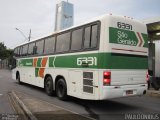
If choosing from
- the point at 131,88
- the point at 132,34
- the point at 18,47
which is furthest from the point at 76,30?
the point at 18,47

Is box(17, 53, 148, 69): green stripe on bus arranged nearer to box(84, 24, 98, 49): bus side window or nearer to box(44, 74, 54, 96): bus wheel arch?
box(84, 24, 98, 49): bus side window

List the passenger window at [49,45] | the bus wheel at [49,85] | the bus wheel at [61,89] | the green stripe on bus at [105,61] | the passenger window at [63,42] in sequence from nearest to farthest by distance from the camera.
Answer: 1. the green stripe on bus at [105,61]
2. the bus wheel at [61,89]
3. the passenger window at [63,42]
4. the bus wheel at [49,85]
5. the passenger window at [49,45]

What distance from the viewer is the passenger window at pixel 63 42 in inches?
433

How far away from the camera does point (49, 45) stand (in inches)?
506

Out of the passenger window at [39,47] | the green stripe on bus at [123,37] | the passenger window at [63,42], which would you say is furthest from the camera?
the passenger window at [39,47]

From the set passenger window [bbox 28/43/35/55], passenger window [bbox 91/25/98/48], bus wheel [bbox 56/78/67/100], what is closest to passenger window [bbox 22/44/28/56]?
passenger window [bbox 28/43/35/55]

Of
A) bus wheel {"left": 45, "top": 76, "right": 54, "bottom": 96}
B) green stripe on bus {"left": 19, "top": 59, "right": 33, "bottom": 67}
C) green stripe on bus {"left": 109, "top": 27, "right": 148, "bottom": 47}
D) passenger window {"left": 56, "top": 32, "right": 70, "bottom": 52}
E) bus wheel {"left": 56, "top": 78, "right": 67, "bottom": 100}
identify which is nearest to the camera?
green stripe on bus {"left": 109, "top": 27, "right": 148, "bottom": 47}

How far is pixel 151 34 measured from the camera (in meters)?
20.7

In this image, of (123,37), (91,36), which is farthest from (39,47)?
(123,37)

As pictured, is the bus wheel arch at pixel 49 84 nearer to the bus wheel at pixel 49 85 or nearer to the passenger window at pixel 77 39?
the bus wheel at pixel 49 85

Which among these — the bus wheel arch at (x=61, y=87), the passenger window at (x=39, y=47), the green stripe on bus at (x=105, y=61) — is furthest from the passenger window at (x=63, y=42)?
the passenger window at (x=39, y=47)

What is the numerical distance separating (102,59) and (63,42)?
3.44 metres

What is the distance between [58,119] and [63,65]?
414 cm

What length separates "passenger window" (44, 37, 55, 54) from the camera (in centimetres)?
1242
